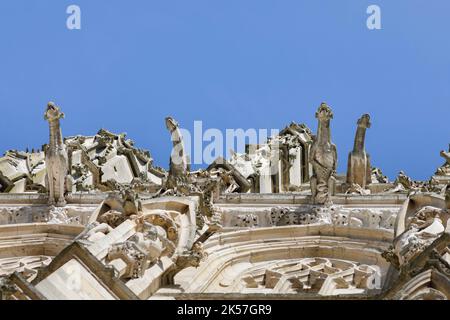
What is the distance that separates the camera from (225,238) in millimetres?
18453

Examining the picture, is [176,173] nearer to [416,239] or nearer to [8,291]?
[416,239]

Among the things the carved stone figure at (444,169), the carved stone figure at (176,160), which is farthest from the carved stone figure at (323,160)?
the carved stone figure at (444,169)

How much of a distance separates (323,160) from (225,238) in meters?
3.01

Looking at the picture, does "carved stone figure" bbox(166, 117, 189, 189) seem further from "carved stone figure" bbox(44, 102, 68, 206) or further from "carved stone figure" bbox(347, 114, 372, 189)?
"carved stone figure" bbox(347, 114, 372, 189)

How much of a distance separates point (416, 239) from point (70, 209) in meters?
8.64

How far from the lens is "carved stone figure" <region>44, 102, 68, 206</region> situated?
20.5 meters

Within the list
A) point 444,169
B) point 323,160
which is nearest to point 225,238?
point 323,160

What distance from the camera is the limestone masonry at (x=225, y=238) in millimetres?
12695

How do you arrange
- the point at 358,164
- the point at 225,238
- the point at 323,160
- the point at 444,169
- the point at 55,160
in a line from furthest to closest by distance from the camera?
the point at 444,169 → the point at 358,164 → the point at 55,160 → the point at 323,160 → the point at 225,238

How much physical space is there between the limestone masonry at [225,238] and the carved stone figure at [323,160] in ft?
0.08

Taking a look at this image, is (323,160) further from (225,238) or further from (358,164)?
(225,238)
